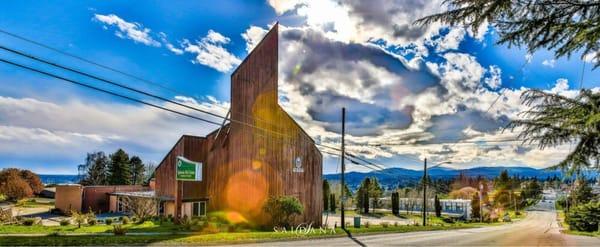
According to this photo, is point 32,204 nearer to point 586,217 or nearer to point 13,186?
point 13,186

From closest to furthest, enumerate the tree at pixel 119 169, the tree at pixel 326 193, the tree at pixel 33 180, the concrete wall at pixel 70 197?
1. the concrete wall at pixel 70 197
2. the tree at pixel 33 180
3. the tree at pixel 119 169
4. the tree at pixel 326 193

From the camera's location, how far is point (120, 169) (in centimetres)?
6594

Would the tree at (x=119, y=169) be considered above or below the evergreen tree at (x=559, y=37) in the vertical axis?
below

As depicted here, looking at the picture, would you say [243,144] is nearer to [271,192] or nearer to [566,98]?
[271,192]

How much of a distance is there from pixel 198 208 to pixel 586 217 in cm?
2921

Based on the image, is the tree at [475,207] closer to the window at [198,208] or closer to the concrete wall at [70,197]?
the window at [198,208]

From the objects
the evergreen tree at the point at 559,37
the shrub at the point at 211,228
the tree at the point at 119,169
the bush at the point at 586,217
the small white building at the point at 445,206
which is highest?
the evergreen tree at the point at 559,37

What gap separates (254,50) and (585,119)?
2472 centimetres

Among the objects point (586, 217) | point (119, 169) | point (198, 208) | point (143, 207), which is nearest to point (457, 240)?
point (586, 217)

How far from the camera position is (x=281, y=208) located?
27.9m

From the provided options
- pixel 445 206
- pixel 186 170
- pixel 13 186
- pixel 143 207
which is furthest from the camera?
pixel 445 206

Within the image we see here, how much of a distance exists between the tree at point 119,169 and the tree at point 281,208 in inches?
1776

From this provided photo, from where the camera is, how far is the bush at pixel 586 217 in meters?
29.7

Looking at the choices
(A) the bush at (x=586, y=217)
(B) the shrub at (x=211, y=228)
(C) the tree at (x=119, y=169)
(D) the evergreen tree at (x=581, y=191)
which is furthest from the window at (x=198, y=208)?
(C) the tree at (x=119, y=169)
